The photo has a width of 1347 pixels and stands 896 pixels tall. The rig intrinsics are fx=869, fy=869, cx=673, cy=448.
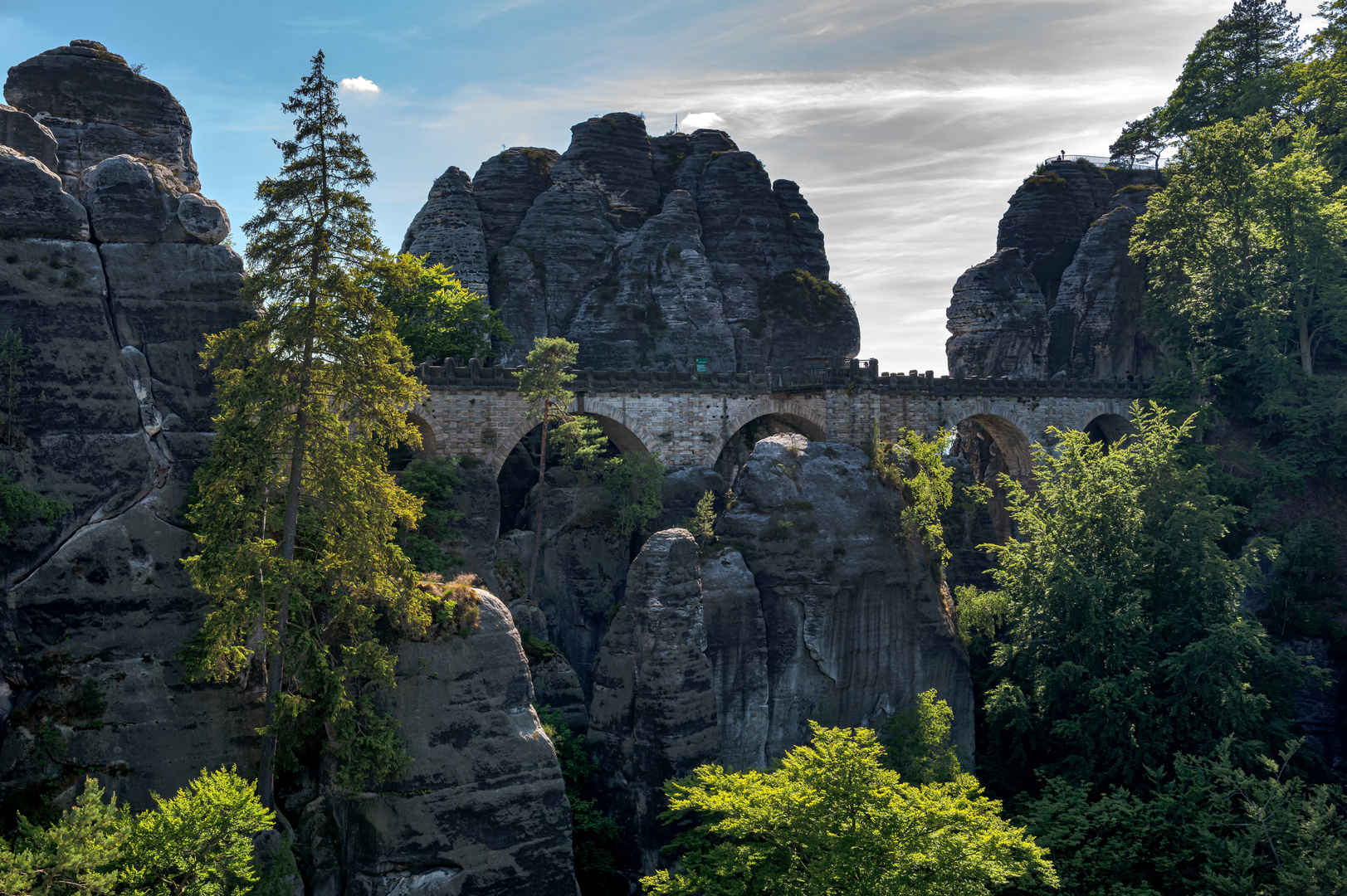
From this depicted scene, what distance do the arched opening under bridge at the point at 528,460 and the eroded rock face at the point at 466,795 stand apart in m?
15.8

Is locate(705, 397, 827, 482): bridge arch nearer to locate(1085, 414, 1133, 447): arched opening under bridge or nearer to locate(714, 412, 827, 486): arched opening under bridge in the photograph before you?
locate(714, 412, 827, 486): arched opening under bridge

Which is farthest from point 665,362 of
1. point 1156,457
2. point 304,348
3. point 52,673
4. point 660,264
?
point 52,673

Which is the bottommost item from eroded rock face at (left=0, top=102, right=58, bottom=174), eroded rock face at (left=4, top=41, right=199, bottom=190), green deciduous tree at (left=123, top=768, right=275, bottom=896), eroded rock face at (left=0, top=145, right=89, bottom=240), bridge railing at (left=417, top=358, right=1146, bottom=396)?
green deciduous tree at (left=123, top=768, right=275, bottom=896)

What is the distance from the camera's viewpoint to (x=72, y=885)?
1370cm

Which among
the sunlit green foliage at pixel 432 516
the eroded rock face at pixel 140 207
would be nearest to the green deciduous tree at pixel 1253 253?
the sunlit green foliage at pixel 432 516

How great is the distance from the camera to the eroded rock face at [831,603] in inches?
1089

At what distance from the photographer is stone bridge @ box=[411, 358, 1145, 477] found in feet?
116

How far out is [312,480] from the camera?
19234 millimetres

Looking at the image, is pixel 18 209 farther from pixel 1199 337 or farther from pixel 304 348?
pixel 1199 337

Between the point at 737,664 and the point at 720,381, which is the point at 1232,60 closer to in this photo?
the point at 720,381

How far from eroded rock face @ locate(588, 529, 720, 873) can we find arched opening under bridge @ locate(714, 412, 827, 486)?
14.6 m

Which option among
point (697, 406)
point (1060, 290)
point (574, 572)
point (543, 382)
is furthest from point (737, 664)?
point (1060, 290)

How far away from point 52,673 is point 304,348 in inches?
339

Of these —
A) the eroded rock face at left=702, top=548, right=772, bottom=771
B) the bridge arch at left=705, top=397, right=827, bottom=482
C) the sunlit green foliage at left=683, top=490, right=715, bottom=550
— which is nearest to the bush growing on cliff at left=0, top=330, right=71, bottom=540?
the eroded rock face at left=702, top=548, right=772, bottom=771
